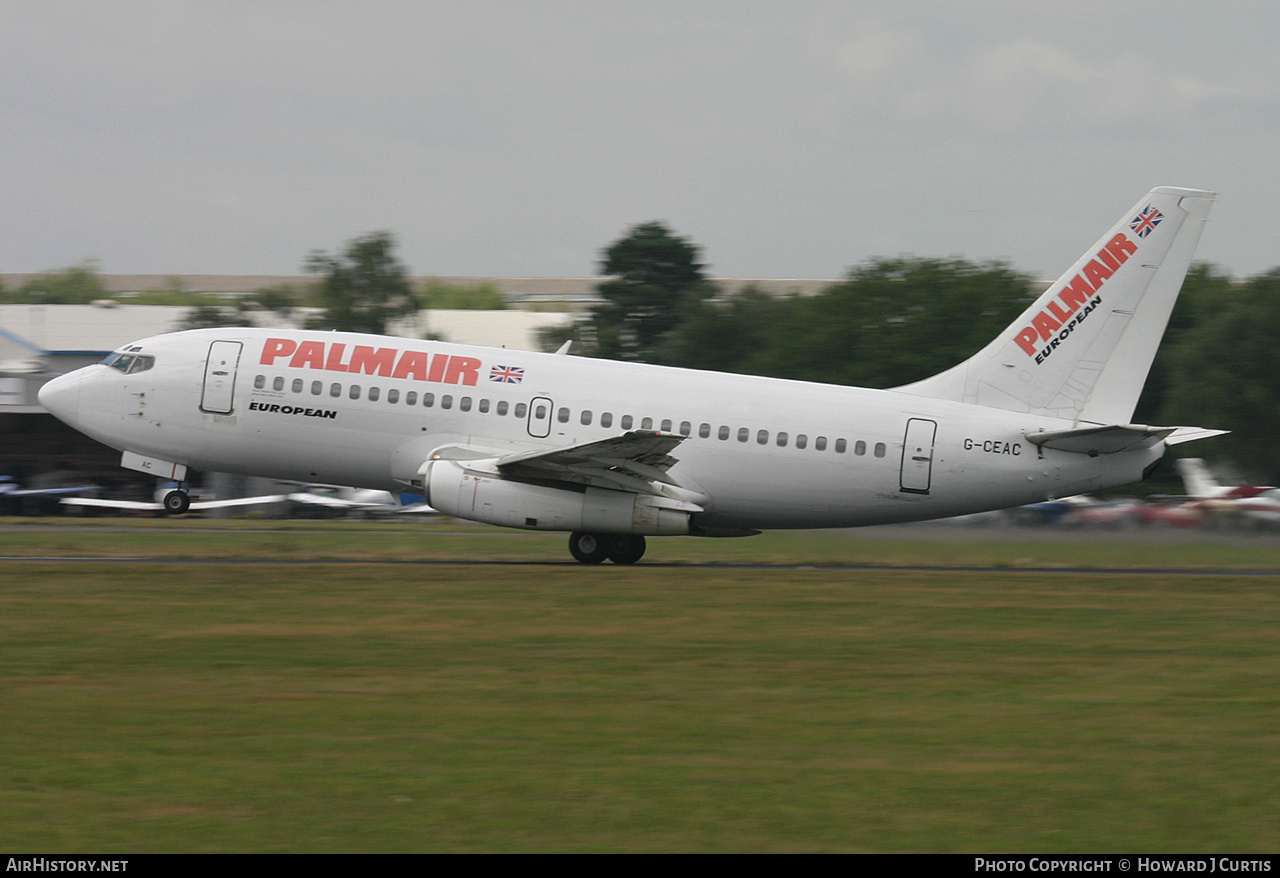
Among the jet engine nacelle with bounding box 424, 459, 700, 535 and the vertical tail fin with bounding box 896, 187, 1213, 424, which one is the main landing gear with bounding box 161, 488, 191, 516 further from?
the vertical tail fin with bounding box 896, 187, 1213, 424

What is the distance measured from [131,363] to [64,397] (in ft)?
5.52

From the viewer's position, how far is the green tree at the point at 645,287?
90.7 meters

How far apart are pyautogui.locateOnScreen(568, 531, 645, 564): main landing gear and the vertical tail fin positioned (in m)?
7.85

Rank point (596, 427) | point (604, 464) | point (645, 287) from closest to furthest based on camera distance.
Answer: point (604, 464) < point (596, 427) < point (645, 287)

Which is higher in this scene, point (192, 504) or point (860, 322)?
point (860, 322)

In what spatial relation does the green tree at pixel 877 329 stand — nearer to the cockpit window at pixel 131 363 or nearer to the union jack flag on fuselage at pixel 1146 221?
the union jack flag on fuselage at pixel 1146 221

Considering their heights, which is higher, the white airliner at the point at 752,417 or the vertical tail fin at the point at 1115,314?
the vertical tail fin at the point at 1115,314

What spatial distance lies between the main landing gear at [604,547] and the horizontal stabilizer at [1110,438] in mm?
7912

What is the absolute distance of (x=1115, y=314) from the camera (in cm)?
2602

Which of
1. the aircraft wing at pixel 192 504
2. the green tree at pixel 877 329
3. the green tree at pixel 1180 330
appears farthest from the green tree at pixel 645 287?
the aircraft wing at pixel 192 504

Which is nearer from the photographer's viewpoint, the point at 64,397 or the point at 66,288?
the point at 64,397

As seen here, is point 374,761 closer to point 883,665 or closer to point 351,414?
point 883,665

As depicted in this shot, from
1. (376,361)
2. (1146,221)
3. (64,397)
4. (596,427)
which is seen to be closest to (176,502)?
(64,397)

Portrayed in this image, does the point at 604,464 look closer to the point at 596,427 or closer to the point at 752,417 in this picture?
the point at 596,427
